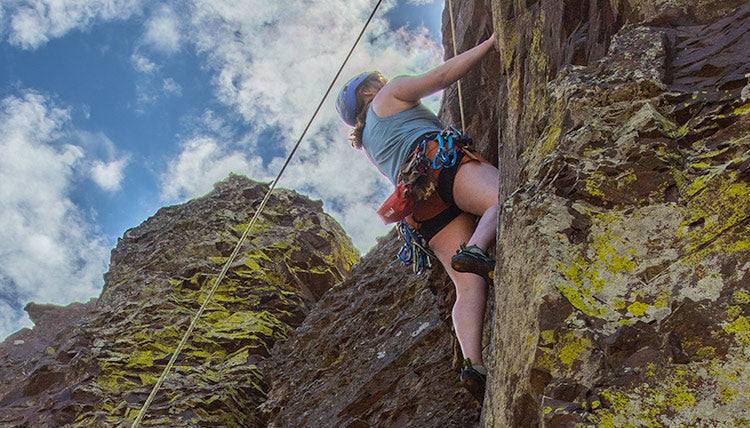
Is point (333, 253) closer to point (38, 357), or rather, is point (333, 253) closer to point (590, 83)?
point (38, 357)

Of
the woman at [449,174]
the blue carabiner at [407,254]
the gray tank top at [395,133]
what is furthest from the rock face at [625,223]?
the blue carabiner at [407,254]

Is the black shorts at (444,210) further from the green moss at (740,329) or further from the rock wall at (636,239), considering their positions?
the green moss at (740,329)

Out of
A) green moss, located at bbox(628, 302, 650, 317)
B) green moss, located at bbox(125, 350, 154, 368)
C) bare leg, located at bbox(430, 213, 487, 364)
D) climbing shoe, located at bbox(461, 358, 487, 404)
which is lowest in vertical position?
green moss, located at bbox(628, 302, 650, 317)

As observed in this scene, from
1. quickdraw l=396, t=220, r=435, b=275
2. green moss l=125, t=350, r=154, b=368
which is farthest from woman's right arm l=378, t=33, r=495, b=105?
green moss l=125, t=350, r=154, b=368

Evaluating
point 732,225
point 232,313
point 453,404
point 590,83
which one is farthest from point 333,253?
point 732,225

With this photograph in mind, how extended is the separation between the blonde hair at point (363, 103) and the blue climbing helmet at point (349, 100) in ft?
0.12

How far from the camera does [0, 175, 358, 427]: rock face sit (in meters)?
7.67

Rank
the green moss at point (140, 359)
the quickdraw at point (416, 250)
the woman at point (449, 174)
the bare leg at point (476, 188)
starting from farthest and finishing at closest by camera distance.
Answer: the green moss at point (140, 359) → the quickdraw at point (416, 250) → the bare leg at point (476, 188) → the woman at point (449, 174)

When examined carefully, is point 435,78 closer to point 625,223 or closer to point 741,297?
point 625,223

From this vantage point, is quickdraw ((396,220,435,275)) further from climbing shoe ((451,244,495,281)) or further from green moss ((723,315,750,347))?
green moss ((723,315,750,347))

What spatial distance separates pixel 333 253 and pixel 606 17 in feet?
27.2

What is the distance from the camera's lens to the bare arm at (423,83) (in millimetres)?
5219

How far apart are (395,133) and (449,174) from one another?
2.82 feet

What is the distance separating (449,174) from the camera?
4.77m
